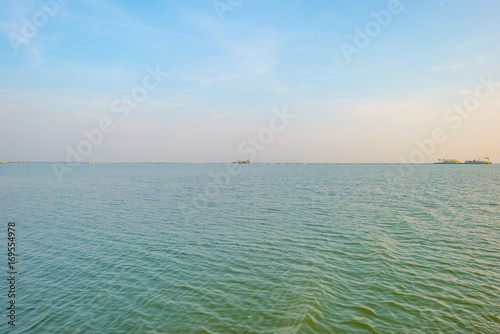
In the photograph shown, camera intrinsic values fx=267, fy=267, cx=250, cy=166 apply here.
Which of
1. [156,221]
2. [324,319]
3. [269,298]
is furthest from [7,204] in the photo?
[324,319]

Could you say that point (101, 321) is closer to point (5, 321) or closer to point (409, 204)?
point (5, 321)

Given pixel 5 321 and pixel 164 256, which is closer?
pixel 5 321

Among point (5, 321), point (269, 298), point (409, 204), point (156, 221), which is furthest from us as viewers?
point (409, 204)

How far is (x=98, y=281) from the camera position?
1617 cm

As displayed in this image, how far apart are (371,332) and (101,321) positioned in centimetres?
1187

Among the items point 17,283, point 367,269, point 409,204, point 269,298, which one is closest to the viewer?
point 269,298

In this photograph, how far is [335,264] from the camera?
1839cm

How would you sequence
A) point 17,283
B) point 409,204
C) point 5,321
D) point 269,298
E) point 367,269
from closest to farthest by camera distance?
point 5,321 → point 269,298 → point 17,283 → point 367,269 → point 409,204

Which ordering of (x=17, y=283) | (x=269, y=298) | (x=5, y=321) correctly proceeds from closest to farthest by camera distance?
(x=5, y=321) < (x=269, y=298) < (x=17, y=283)

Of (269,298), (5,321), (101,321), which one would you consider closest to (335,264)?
(269,298)

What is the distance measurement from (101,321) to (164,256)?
8209mm

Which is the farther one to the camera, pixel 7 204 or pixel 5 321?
pixel 7 204

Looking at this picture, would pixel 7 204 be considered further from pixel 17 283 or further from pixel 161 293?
pixel 161 293

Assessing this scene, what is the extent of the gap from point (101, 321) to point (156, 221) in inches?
803
